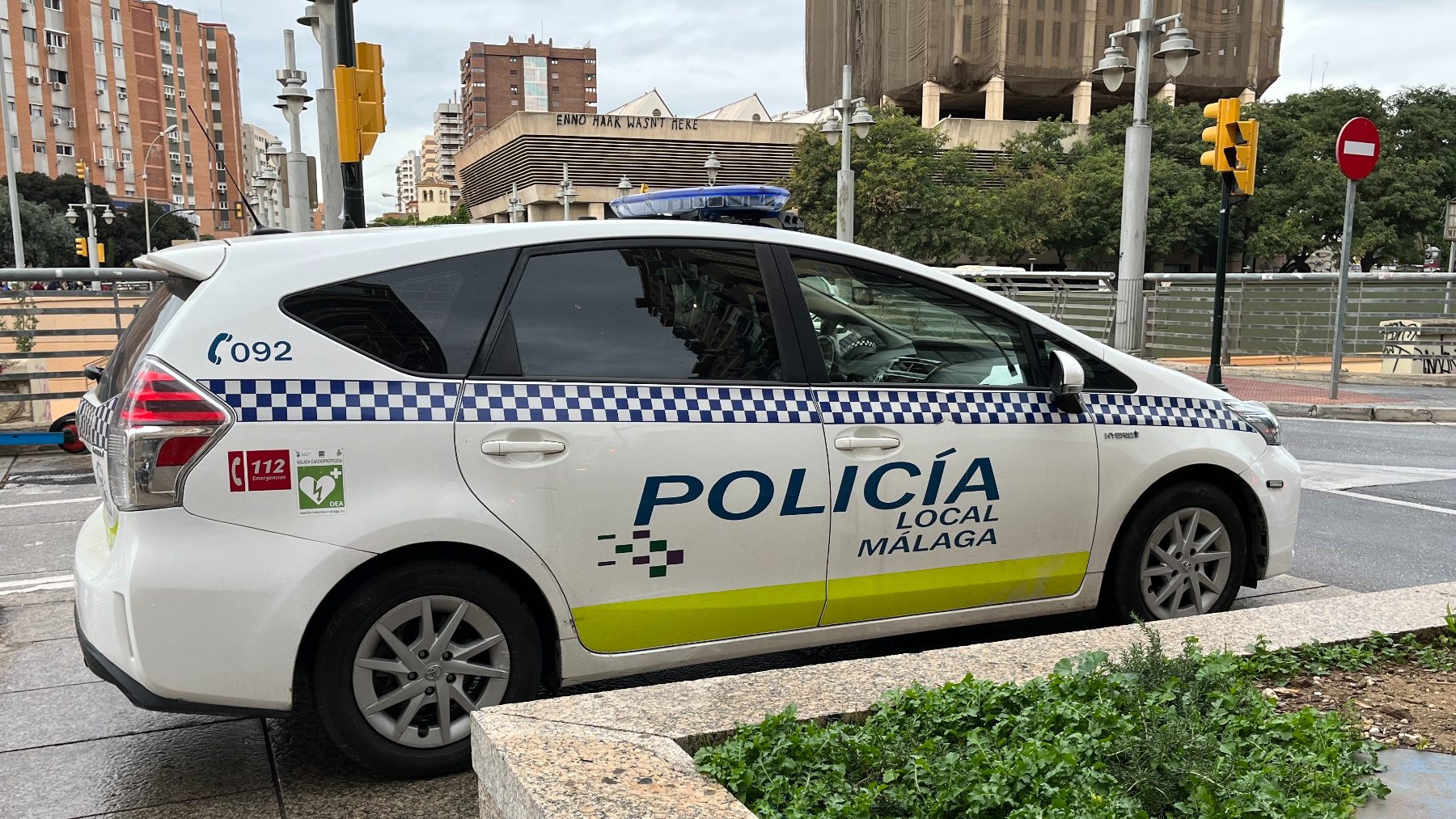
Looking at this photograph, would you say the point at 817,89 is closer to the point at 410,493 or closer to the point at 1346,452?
the point at 1346,452

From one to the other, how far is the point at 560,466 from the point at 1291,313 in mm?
16459

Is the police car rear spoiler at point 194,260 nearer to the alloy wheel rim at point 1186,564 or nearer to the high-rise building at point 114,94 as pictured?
the alloy wheel rim at point 1186,564

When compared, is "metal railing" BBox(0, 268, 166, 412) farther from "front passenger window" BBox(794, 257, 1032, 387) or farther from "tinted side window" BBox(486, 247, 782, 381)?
"front passenger window" BBox(794, 257, 1032, 387)

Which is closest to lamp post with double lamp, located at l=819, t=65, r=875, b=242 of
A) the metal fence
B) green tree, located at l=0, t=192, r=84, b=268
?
the metal fence

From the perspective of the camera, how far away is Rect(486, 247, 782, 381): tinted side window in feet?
11.2

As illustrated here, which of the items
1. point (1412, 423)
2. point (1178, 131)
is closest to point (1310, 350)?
point (1412, 423)

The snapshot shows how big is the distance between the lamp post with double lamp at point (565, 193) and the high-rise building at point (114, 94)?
78.8 ft

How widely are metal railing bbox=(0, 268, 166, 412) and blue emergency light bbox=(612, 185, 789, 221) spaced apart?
20.1 feet

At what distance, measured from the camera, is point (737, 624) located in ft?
11.9

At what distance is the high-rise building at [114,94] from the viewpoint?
3322 inches

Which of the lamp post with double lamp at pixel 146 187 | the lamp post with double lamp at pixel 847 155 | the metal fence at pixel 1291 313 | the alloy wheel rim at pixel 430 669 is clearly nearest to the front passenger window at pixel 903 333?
the alloy wheel rim at pixel 430 669

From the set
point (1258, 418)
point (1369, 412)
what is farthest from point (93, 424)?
point (1369, 412)

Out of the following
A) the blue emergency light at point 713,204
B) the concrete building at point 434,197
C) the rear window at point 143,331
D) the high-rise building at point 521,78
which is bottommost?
the rear window at point 143,331

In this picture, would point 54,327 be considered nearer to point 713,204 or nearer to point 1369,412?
point 713,204
